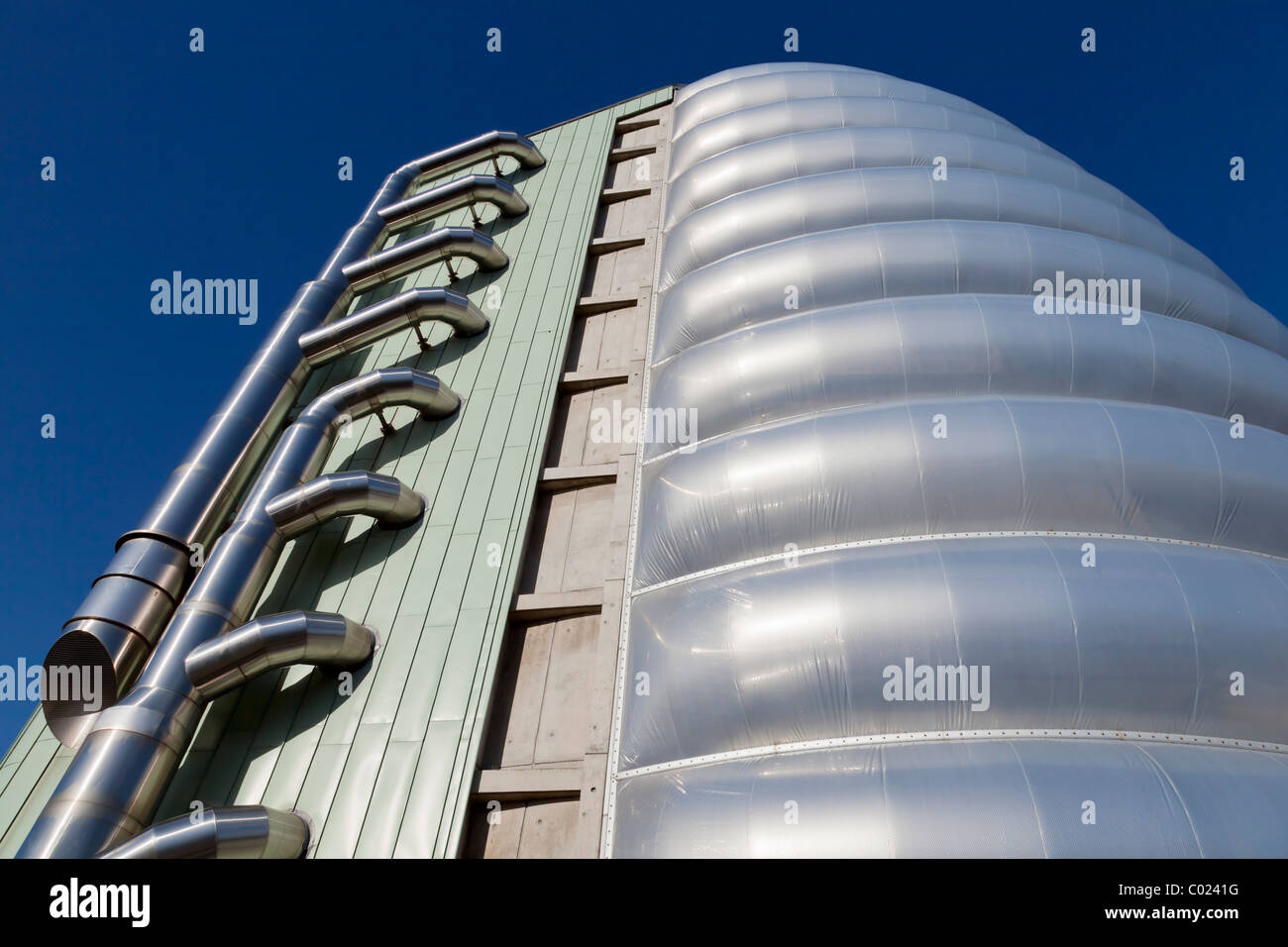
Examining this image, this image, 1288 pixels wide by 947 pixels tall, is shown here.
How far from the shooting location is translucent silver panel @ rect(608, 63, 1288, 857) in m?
5.38

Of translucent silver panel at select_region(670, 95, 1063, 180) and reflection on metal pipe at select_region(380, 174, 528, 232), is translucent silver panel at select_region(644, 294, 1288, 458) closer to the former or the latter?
translucent silver panel at select_region(670, 95, 1063, 180)

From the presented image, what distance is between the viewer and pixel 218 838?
5609 mm

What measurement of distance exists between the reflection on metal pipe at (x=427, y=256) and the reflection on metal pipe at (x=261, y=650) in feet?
24.9

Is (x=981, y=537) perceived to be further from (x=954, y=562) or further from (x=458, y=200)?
(x=458, y=200)

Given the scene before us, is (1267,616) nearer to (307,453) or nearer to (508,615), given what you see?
(508,615)

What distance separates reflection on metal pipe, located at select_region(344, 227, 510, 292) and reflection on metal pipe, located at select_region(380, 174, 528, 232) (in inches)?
67.3

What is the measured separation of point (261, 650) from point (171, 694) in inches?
32.8

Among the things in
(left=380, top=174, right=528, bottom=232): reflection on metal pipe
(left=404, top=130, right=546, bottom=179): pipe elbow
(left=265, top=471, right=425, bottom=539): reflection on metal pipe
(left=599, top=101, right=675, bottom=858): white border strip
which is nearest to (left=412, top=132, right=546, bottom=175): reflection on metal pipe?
(left=404, top=130, right=546, bottom=179): pipe elbow

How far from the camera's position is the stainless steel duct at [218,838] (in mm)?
5531

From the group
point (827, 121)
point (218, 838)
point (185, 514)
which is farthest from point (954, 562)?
point (827, 121)
